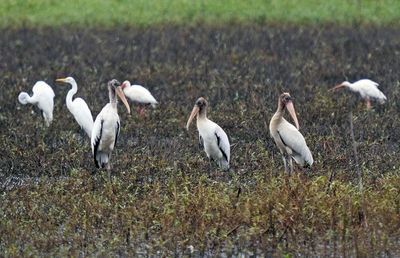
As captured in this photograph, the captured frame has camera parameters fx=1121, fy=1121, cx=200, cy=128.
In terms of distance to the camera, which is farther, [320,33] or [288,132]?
[320,33]

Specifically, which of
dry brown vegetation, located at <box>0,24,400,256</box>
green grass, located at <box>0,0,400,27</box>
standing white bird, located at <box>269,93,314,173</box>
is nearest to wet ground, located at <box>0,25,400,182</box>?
dry brown vegetation, located at <box>0,24,400,256</box>

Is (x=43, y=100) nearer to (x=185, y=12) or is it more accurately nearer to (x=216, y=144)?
(x=216, y=144)

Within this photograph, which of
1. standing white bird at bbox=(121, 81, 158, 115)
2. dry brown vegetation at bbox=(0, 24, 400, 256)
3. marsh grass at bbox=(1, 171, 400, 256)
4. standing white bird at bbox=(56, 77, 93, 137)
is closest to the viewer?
marsh grass at bbox=(1, 171, 400, 256)

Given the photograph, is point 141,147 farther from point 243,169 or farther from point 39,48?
point 39,48

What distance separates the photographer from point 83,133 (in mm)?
12125

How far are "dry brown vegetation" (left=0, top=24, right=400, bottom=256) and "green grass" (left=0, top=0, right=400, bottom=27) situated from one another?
3574 millimetres

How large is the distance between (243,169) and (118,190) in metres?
1.58

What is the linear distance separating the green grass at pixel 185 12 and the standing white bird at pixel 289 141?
1272 cm

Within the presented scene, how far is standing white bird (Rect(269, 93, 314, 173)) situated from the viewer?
9.80m

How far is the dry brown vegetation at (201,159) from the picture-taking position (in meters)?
7.45

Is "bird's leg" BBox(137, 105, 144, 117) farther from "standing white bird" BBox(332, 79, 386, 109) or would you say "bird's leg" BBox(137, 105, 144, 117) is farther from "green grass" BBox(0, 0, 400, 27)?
"green grass" BBox(0, 0, 400, 27)

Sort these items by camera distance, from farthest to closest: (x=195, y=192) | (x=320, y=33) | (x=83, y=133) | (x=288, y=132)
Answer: (x=320, y=33)
(x=83, y=133)
(x=288, y=132)
(x=195, y=192)

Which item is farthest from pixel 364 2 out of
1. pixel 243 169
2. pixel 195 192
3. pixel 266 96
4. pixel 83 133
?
pixel 195 192

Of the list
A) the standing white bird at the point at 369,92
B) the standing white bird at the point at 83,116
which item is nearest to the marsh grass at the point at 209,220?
the standing white bird at the point at 83,116
